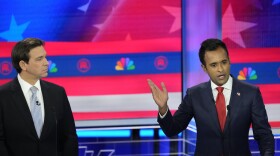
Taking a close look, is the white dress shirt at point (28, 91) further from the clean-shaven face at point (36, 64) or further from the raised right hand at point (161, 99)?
the raised right hand at point (161, 99)

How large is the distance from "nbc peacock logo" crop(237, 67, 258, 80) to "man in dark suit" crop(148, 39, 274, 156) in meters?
1.93

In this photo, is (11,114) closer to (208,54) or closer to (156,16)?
(208,54)

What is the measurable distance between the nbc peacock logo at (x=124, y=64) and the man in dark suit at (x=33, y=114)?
179 cm

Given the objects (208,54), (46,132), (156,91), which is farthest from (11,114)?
(208,54)

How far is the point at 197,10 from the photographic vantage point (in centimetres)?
543

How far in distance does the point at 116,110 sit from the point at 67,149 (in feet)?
6.10

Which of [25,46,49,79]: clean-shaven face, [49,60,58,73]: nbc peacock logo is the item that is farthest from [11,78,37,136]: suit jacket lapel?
[49,60,58,73]: nbc peacock logo

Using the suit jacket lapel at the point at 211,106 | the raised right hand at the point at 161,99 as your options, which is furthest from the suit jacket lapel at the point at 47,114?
the suit jacket lapel at the point at 211,106

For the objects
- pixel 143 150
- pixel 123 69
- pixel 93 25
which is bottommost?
pixel 143 150

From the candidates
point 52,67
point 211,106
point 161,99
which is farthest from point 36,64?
point 52,67

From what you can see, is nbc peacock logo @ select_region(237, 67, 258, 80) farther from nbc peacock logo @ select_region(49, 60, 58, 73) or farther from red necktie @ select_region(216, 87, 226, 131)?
red necktie @ select_region(216, 87, 226, 131)

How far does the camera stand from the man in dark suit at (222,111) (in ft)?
11.7

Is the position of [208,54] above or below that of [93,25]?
below

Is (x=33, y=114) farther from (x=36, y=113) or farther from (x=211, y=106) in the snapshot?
(x=211, y=106)
